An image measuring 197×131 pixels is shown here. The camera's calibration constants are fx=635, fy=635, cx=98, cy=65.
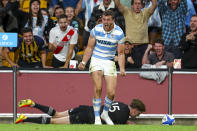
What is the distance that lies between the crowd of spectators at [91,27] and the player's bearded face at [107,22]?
3196 mm

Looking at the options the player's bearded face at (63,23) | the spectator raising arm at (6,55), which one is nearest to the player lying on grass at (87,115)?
the spectator raising arm at (6,55)

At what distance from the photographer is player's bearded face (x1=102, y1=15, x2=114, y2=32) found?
37.7 feet

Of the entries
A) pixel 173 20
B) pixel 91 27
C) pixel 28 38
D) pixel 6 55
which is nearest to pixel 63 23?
pixel 91 27

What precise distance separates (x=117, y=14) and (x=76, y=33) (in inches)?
44.8

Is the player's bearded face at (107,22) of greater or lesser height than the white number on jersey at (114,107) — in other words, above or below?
above

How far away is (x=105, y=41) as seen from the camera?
11.7m

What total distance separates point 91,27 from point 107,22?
13.3 ft

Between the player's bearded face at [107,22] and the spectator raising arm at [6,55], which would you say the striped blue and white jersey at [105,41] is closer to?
the player's bearded face at [107,22]

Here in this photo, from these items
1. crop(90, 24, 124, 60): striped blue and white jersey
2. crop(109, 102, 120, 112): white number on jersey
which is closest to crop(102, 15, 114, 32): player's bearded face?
crop(90, 24, 124, 60): striped blue and white jersey

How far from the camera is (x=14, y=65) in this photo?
14555 mm

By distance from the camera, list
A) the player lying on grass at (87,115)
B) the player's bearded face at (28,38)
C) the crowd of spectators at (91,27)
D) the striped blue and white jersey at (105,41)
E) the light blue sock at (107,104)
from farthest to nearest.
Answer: the crowd of spectators at (91,27) < the player's bearded face at (28,38) < the player lying on grass at (87,115) < the light blue sock at (107,104) < the striped blue and white jersey at (105,41)

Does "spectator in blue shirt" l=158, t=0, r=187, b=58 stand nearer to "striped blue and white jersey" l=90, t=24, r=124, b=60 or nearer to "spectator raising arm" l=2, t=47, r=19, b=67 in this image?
"spectator raising arm" l=2, t=47, r=19, b=67

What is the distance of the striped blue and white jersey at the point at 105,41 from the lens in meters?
11.7

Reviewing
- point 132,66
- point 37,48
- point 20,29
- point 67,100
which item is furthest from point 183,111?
point 20,29
